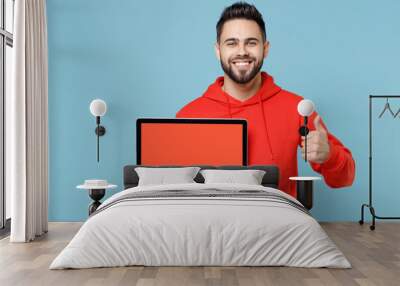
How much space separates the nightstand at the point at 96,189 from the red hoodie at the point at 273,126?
4.14 feet

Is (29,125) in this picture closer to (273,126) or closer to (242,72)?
(242,72)

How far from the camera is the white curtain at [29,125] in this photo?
545 centimetres

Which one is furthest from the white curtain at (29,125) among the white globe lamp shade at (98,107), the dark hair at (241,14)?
the dark hair at (241,14)

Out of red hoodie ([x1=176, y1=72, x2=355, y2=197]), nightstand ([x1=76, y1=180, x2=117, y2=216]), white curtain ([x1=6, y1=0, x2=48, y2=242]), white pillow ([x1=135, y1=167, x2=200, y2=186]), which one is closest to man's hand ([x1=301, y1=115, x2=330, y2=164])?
red hoodie ([x1=176, y1=72, x2=355, y2=197])

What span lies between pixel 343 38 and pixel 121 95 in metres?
2.80

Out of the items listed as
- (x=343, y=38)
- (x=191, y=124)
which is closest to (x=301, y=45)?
(x=343, y=38)

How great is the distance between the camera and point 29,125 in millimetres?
5609

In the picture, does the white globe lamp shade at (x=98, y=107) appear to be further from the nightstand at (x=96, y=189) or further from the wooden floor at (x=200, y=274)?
the wooden floor at (x=200, y=274)

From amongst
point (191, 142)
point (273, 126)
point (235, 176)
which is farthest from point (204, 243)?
point (273, 126)

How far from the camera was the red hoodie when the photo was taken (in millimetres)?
6625

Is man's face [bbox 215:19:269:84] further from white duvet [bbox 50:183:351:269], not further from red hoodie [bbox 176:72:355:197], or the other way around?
white duvet [bbox 50:183:351:269]

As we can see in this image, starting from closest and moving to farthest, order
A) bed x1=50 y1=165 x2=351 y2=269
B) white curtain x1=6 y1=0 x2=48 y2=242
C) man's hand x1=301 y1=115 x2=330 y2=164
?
bed x1=50 y1=165 x2=351 y2=269 < white curtain x1=6 y1=0 x2=48 y2=242 < man's hand x1=301 y1=115 x2=330 y2=164

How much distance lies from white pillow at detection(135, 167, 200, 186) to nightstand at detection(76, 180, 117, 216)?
434 millimetres

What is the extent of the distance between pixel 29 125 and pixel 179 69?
200 cm
